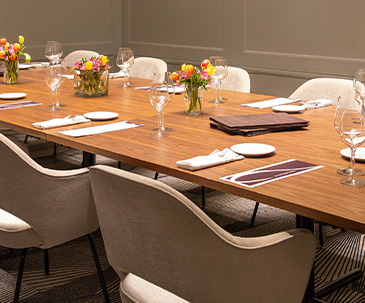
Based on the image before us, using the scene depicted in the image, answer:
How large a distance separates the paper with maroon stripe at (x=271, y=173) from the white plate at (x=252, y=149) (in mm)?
118

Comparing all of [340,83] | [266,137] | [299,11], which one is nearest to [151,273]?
[266,137]

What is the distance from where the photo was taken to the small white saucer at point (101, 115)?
3.01m

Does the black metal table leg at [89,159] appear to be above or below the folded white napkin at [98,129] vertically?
below

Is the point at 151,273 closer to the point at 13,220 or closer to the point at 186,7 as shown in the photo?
the point at 13,220

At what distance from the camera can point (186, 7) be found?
7.05 metres

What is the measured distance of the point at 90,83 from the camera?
371cm

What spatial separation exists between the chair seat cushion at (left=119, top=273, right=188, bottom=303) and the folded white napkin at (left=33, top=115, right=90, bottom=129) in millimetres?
1154

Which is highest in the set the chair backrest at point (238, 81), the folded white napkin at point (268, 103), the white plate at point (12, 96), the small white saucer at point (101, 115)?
the chair backrest at point (238, 81)

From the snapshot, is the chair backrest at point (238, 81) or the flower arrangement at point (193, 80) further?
the chair backrest at point (238, 81)

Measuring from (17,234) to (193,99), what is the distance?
1.16 meters

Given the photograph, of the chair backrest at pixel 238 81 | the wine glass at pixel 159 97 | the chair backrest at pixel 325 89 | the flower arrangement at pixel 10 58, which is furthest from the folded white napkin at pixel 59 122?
the chair backrest at pixel 238 81

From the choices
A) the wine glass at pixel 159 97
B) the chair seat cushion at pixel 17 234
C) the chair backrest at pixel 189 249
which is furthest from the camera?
the wine glass at pixel 159 97

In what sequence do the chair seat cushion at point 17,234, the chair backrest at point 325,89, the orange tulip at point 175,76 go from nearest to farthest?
the chair seat cushion at point 17,234
the orange tulip at point 175,76
the chair backrest at point 325,89

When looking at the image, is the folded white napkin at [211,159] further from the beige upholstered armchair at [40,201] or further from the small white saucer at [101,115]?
the small white saucer at [101,115]
